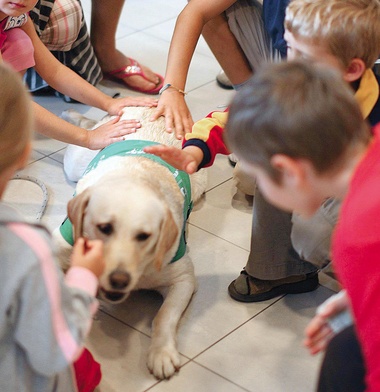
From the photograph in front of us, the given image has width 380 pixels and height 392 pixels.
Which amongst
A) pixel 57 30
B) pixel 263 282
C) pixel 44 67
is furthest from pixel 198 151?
pixel 57 30

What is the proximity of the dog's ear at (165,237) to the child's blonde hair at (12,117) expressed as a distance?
0.64 metres

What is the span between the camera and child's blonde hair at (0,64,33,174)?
3.76ft

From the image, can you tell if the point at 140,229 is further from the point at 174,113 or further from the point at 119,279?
the point at 174,113

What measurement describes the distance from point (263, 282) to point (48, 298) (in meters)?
0.96

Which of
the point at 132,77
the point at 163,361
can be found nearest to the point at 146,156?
the point at 163,361

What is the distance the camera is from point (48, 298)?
1.16 meters

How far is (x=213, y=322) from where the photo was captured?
6.33 feet

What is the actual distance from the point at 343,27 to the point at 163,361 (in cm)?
90

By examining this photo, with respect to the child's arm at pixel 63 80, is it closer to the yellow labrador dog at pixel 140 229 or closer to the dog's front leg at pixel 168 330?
the yellow labrador dog at pixel 140 229

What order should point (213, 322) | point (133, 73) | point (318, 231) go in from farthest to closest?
point (133, 73), point (213, 322), point (318, 231)

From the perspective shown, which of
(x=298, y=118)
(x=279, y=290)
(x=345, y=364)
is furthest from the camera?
(x=279, y=290)

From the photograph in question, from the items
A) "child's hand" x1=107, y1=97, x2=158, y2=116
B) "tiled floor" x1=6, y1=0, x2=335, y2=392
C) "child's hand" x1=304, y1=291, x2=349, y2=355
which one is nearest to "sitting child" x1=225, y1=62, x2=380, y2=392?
"child's hand" x1=304, y1=291, x2=349, y2=355

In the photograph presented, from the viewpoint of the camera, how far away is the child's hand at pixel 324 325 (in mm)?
1328

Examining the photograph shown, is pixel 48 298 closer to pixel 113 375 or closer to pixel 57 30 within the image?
pixel 113 375
